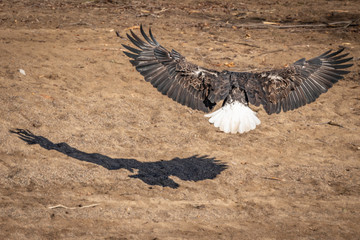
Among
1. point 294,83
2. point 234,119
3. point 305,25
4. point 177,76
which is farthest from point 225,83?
point 305,25

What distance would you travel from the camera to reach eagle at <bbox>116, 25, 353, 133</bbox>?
581cm

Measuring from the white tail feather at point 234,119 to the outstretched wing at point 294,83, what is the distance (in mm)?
279

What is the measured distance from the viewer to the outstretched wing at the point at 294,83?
5.93m

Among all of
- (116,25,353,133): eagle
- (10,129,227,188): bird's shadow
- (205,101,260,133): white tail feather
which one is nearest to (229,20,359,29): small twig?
(116,25,353,133): eagle

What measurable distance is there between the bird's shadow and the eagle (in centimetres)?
82

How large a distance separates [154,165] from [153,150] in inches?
18.5

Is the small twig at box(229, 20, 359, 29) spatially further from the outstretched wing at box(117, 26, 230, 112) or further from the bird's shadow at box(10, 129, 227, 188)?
the bird's shadow at box(10, 129, 227, 188)

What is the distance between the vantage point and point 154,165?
605cm

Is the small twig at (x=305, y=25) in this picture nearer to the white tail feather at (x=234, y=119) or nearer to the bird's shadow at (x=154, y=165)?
the bird's shadow at (x=154, y=165)

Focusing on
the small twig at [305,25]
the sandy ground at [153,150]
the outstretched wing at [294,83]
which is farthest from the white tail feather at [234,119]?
the small twig at [305,25]

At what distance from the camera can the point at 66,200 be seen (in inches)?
197

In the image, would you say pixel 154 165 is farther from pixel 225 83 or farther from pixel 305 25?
pixel 305 25

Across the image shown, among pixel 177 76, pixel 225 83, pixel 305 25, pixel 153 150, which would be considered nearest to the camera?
pixel 225 83

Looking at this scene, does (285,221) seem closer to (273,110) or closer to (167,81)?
(273,110)
